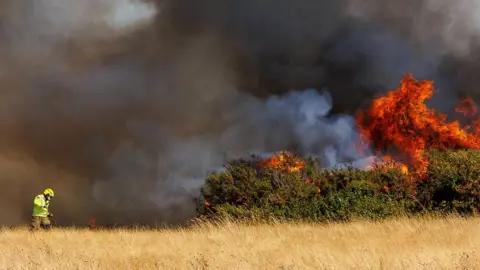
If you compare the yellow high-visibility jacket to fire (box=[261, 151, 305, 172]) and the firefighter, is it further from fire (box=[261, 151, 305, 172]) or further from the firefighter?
fire (box=[261, 151, 305, 172])

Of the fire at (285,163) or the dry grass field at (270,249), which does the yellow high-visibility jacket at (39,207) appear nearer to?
the dry grass field at (270,249)

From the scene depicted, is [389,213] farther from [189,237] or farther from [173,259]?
[173,259]

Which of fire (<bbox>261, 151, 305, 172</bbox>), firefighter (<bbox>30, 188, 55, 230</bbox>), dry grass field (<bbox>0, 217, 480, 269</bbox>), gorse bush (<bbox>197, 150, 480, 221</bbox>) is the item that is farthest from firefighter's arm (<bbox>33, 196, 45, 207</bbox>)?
fire (<bbox>261, 151, 305, 172</bbox>)

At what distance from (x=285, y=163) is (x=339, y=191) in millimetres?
2129

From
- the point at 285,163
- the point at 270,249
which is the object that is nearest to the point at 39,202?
the point at 285,163

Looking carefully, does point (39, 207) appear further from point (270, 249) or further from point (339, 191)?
point (270, 249)

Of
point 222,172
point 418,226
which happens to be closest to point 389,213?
point 418,226

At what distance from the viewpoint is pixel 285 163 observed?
A: 63.7 feet

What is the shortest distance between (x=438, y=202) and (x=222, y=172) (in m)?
7.75

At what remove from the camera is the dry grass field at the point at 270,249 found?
9594 millimetres

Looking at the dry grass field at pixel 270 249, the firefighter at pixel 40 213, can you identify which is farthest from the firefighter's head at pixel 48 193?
the dry grass field at pixel 270 249

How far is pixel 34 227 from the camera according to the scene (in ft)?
65.0

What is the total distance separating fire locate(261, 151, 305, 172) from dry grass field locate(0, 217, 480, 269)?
3.94 meters

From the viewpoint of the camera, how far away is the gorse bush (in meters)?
18.5
